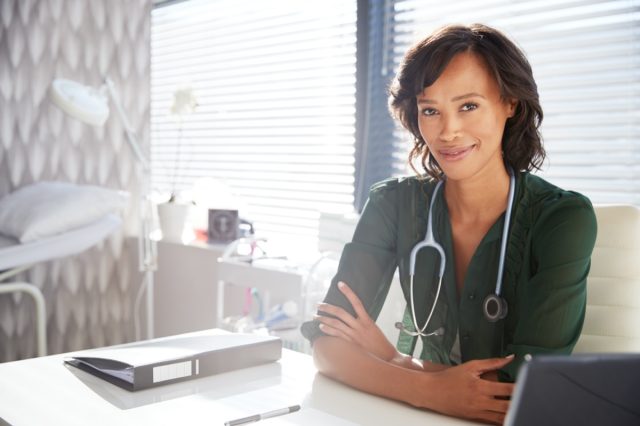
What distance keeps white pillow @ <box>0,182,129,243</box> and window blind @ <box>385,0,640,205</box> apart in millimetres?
1676

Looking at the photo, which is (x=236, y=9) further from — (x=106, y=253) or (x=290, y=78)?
(x=106, y=253)

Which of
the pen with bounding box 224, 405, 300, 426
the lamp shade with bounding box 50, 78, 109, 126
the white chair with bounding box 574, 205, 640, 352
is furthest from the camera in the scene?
the lamp shade with bounding box 50, 78, 109, 126

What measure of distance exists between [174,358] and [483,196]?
0.74 m

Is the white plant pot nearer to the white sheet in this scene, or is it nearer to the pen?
the white sheet

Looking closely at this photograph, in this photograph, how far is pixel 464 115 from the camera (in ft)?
4.61

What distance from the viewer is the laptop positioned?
549 millimetres

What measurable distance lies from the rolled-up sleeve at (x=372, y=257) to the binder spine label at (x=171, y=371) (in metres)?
0.30

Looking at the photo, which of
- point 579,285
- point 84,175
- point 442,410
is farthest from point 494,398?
point 84,175

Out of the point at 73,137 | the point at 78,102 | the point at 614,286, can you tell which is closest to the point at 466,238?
the point at 614,286

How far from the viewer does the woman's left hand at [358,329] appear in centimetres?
132

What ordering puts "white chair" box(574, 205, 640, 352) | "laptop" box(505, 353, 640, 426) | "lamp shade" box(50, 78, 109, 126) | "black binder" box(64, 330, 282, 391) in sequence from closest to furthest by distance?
"laptop" box(505, 353, 640, 426), "black binder" box(64, 330, 282, 391), "white chair" box(574, 205, 640, 352), "lamp shade" box(50, 78, 109, 126)

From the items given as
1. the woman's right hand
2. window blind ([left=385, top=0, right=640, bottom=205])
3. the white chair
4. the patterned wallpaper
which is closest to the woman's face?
the white chair

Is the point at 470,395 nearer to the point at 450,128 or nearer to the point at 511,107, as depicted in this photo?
the point at 450,128

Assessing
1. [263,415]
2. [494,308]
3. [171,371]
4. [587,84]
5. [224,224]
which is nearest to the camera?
[263,415]
